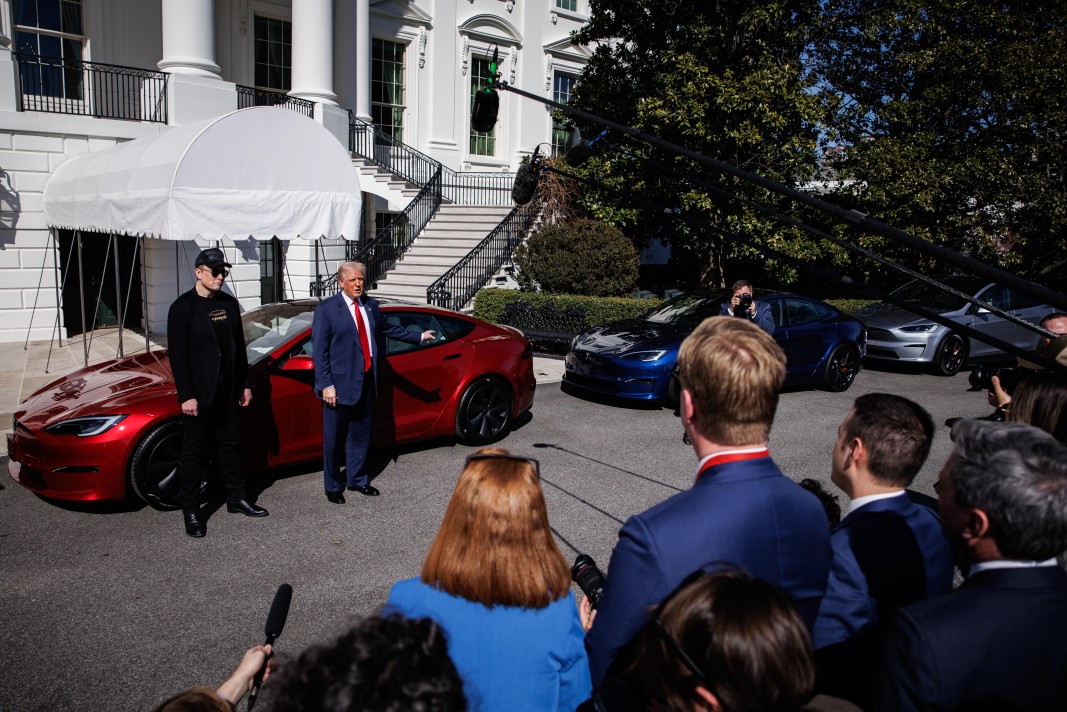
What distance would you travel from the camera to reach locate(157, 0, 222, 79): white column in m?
14.6

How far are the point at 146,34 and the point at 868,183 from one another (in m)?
15.7

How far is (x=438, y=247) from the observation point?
737 inches

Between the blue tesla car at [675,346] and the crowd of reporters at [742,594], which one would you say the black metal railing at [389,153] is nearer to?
the blue tesla car at [675,346]

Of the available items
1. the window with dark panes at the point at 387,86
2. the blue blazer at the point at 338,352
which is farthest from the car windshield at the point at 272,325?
the window with dark panes at the point at 387,86

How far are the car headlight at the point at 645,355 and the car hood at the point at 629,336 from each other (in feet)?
0.36

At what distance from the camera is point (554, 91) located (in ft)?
84.5

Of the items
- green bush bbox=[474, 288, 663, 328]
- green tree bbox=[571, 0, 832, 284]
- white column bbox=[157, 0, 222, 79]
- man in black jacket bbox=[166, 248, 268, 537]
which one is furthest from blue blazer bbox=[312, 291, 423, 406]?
white column bbox=[157, 0, 222, 79]

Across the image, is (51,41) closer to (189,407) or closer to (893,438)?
(189,407)

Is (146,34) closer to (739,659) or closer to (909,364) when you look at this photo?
(909,364)

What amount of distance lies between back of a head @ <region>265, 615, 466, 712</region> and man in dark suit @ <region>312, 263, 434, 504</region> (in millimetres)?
4802

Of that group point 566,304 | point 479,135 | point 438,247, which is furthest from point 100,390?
point 479,135

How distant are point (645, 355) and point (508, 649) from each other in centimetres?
765

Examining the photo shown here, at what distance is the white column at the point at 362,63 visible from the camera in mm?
19375

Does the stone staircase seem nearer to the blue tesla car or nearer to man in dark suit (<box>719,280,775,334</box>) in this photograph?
the blue tesla car
